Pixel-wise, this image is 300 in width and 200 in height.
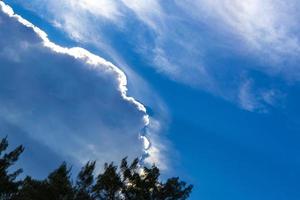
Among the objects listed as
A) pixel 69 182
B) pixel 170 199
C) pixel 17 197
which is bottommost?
pixel 17 197

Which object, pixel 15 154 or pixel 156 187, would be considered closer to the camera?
pixel 156 187

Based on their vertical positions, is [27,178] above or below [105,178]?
below

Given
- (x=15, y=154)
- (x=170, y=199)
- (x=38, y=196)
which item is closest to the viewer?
(x=38, y=196)

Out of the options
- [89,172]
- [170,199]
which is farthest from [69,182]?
[170,199]

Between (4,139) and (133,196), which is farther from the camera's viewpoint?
(4,139)

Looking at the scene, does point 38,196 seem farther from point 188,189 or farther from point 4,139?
point 188,189

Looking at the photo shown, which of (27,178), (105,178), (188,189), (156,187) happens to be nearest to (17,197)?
(27,178)

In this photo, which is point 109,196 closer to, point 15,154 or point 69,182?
point 69,182

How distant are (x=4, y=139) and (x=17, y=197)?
6302 millimetres

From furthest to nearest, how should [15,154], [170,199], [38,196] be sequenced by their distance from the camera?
[15,154], [170,199], [38,196]

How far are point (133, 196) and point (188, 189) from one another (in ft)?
19.1

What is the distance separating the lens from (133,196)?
43.6 metres

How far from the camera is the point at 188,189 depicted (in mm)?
45719

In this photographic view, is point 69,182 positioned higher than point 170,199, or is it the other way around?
point 170,199
